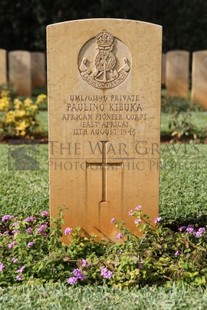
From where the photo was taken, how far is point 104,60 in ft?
10.5

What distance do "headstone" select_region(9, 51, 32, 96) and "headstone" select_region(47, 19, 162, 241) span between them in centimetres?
787

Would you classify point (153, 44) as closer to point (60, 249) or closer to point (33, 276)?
point (60, 249)

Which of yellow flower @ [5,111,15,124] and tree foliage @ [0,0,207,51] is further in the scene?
tree foliage @ [0,0,207,51]

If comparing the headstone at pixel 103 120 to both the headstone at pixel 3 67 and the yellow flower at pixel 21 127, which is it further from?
the headstone at pixel 3 67

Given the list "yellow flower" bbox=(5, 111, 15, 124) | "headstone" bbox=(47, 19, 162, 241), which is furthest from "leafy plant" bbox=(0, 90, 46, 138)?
"headstone" bbox=(47, 19, 162, 241)

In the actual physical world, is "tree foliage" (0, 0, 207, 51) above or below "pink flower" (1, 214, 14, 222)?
above

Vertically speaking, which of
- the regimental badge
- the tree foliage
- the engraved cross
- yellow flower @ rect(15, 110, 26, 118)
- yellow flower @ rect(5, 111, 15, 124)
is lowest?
the engraved cross

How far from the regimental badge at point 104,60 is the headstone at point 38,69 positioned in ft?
33.8

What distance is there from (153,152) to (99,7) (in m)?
13.0

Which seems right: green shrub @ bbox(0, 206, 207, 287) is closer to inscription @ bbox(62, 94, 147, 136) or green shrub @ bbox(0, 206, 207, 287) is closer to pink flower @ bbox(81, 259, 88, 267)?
pink flower @ bbox(81, 259, 88, 267)

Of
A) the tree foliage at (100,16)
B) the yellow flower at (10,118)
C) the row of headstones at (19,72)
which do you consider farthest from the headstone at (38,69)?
the yellow flower at (10,118)

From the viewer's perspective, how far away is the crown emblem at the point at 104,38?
10.4ft

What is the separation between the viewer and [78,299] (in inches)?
102

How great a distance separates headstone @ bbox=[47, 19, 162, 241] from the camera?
3184 mm
